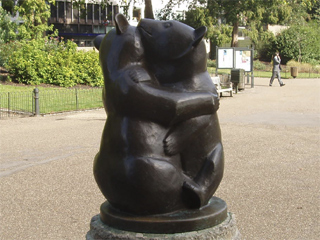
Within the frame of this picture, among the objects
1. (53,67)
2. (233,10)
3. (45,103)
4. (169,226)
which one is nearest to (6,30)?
(53,67)

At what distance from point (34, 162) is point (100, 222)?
512 cm

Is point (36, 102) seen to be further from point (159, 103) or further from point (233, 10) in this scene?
point (233, 10)

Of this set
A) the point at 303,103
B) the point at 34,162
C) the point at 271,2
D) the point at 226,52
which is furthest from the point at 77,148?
the point at 271,2

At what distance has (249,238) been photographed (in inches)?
202

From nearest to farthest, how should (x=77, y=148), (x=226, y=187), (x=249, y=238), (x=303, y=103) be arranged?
(x=249, y=238) → (x=226, y=187) → (x=77, y=148) → (x=303, y=103)

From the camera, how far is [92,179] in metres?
7.45

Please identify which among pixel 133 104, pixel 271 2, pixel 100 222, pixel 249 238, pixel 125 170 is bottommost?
pixel 249 238

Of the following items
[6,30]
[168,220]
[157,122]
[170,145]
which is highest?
[6,30]

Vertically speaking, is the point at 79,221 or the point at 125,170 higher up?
the point at 125,170

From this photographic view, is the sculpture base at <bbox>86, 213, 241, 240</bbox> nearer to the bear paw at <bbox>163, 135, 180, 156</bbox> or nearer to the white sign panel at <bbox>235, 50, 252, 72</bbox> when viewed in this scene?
the bear paw at <bbox>163, 135, 180, 156</bbox>

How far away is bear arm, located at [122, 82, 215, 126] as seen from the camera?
11.7 feet

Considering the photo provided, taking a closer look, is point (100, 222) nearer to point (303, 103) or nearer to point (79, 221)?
point (79, 221)

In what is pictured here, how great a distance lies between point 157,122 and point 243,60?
21.2 meters

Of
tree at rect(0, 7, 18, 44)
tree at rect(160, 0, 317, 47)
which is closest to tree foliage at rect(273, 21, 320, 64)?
tree at rect(160, 0, 317, 47)
